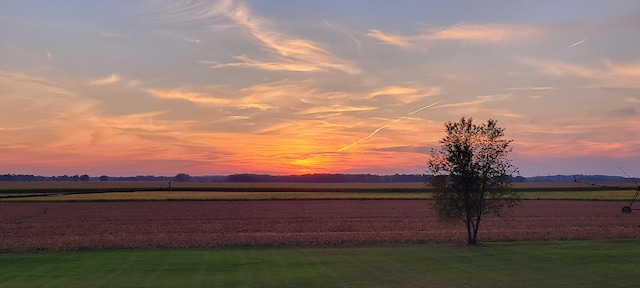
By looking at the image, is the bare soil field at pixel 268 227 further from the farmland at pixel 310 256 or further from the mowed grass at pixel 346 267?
the mowed grass at pixel 346 267

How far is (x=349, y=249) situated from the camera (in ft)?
104

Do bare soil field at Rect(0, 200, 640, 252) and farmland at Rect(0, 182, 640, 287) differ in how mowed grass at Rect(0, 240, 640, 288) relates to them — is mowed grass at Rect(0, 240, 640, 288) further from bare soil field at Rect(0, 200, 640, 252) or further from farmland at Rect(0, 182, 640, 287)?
bare soil field at Rect(0, 200, 640, 252)

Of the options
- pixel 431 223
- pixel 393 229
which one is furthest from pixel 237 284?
pixel 431 223

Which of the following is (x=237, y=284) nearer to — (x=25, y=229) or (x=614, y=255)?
(x=614, y=255)

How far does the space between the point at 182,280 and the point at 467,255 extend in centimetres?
1361

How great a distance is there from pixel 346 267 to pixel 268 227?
95.3ft

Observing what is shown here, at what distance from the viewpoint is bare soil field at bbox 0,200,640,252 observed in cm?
3841

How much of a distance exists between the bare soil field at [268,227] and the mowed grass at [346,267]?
20.8ft

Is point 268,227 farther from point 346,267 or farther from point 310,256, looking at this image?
point 346,267

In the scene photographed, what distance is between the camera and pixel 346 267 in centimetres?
2398

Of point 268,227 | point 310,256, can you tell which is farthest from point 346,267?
point 268,227

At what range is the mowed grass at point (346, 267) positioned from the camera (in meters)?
20.2

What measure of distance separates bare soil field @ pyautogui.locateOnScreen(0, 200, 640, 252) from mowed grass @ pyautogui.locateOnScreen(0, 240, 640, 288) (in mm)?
6336

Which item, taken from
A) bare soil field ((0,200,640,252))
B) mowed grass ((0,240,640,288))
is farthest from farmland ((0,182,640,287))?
bare soil field ((0,200,640,252))
